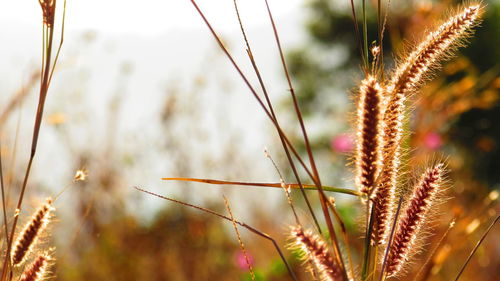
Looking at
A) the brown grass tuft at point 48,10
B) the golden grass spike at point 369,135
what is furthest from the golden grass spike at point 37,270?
the golden grass spike at point 369,135

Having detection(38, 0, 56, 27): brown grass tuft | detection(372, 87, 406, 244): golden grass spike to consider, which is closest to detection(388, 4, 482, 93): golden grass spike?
detection(372, 87, 406, 244): golden grass spike

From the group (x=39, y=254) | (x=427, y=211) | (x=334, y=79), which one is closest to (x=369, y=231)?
(x=427, y=211)

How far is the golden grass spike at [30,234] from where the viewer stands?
813 millimetres

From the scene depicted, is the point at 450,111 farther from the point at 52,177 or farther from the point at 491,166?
the point at 491,166

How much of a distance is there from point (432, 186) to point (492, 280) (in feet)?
10.9

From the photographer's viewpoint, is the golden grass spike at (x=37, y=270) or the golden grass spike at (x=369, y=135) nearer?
the golden grass spike at (x=369, y=135)

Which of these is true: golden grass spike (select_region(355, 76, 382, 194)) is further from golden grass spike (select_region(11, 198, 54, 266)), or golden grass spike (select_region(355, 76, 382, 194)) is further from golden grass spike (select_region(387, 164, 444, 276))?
golden grass spike (select_region(11, 198, 54, 266))

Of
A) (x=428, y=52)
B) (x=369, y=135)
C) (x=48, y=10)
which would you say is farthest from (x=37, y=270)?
(x=428, y=52)

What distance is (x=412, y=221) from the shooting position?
0.77 meters

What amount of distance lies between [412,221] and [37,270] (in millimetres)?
440

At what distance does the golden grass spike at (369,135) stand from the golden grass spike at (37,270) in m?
0.38

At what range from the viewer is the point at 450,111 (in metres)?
2.40

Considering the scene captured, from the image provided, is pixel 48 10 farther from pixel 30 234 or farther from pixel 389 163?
pixel 389 163

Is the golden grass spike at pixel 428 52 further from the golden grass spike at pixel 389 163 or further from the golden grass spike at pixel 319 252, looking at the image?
the golden grass spike at pixel 319 252
